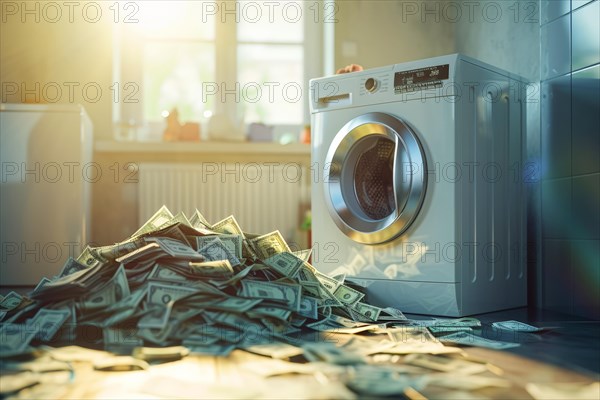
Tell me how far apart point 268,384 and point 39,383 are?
41 centimetres

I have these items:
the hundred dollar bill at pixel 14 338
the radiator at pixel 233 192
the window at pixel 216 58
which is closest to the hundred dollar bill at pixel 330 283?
the hundred dollar bill at pixel 14 338

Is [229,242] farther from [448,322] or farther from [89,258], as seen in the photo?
[448,322]

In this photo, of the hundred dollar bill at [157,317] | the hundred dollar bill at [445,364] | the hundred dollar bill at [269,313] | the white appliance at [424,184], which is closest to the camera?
the hundred dollar bill at [445,364]

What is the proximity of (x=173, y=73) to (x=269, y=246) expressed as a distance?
2.16 meters

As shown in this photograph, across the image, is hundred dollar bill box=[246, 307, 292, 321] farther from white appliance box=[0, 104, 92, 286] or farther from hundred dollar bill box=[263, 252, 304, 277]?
white appliance box=[0, 104, 92, 286]

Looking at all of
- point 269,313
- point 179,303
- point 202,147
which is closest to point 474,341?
point 269,313

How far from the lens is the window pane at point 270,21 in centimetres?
400

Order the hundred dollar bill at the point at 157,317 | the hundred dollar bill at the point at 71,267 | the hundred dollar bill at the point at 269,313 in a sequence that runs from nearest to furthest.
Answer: the hundred dollar bill at the point at 157,317, the hundred dollar bill at the point at 269,313, the hundred dollar bill at the point at 71,267

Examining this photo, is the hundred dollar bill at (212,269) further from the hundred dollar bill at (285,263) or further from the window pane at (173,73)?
the window pane at (173,73)

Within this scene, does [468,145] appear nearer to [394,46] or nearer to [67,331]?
[67,331]

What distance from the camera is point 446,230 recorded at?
2006 mm

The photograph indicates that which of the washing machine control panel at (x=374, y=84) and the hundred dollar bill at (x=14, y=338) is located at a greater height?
the washing machine control panel at (x=374, y=84)

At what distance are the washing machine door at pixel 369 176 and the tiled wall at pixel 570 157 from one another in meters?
0.53

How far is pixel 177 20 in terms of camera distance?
3965 mm
